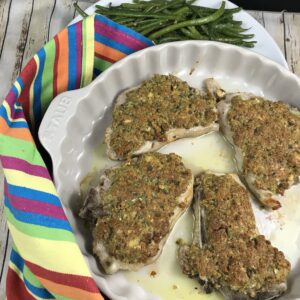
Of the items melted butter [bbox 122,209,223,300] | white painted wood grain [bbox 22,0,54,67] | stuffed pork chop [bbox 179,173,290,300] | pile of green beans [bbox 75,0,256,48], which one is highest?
pile of green beans [bbox 75,0,256,48]

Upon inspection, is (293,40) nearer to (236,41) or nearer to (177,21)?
(236,41)

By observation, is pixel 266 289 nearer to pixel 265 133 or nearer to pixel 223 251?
pixel 223 251

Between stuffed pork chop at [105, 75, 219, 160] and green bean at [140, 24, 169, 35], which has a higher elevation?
green bean at [140, 24, 169, 35]

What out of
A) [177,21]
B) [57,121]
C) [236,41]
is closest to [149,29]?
[177,21]

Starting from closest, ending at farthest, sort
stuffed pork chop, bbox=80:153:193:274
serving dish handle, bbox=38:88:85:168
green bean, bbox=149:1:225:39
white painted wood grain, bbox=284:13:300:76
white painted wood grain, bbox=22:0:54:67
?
stuffed pork chop, bbox=80:153:193:274 < serving dish handle, bbox=38:88:85:168 < green bean, bbox=149:1:225:39 < white painted wood grain, bbox=284:13:300:76 < white painted wood grain, bbox=22:0:54:67

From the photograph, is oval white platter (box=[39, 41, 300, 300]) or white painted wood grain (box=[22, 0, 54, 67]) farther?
white painted wood grain (box=[22, 0, 54, 67])

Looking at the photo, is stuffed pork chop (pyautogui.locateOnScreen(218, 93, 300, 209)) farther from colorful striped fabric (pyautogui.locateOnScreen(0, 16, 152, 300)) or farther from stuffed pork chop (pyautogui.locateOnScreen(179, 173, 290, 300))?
colorful striped fabric (pyautogui.locateOnScreen(0, 16, 152, 300))

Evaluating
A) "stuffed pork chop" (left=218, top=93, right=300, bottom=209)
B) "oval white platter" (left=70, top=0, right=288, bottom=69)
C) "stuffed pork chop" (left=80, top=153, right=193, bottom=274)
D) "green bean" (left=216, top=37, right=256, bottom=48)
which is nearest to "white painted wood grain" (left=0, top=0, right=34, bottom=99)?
"oval white platter" (left=70, top=0, right=288, bottom=69)

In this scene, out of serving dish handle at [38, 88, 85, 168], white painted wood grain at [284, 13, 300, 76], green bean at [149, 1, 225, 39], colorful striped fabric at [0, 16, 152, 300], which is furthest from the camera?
white painted wood grain at [284, 13, 300, 76]
